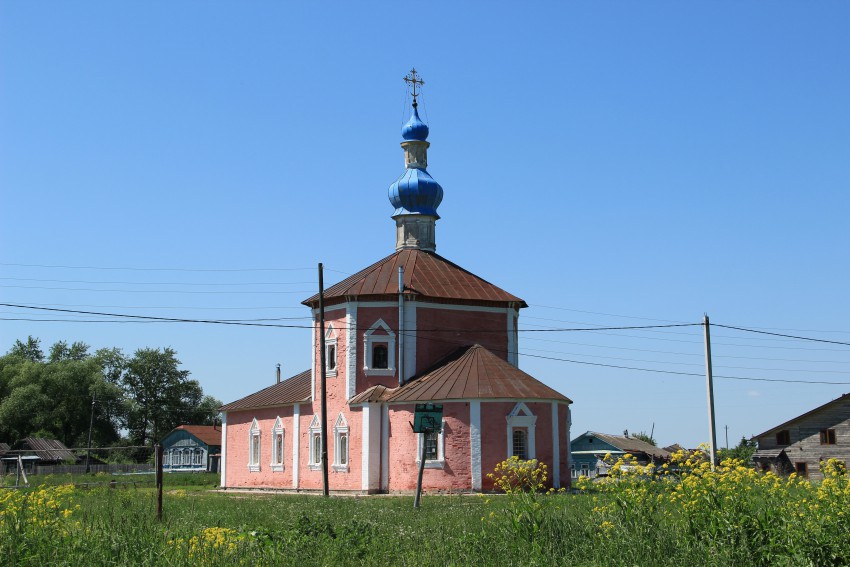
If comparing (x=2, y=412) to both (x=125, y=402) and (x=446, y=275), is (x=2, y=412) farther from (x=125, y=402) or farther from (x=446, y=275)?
(x=446, y=275)

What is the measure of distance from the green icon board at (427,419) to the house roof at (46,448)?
146ft

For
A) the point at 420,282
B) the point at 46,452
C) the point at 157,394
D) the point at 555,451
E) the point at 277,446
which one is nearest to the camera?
the point at 555,451

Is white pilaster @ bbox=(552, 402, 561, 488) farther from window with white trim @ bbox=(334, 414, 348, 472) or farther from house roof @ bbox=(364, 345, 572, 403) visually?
window with white trim @ bbox=(334, 414, 348, 472)

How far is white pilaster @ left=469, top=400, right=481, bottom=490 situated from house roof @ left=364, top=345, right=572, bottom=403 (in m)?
0.38

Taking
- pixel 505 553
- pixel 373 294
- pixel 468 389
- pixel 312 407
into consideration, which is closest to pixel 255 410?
pixel 312 407

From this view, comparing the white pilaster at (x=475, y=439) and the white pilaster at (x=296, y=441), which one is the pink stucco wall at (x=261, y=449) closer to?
the white pilaster at (x=296, y=441)

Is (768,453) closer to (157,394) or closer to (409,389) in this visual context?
(409,389)

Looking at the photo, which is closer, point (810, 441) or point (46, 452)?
point (810, 441)

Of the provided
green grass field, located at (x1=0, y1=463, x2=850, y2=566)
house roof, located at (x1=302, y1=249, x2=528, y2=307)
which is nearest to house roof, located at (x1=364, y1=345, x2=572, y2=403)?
house roof, located at (x1=302, y1=249, x2=528, y2=307)


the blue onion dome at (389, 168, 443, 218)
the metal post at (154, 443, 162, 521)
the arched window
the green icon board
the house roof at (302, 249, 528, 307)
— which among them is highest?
the blue onion dome at (389, 168, 443, 218)

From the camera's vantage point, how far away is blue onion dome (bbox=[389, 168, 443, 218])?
122ft

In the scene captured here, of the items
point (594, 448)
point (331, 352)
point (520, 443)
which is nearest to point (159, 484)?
point (520, 443)

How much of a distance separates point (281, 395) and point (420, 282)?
26.1ft

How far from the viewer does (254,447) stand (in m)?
37.9
